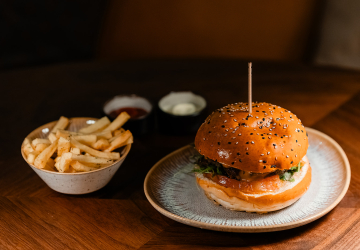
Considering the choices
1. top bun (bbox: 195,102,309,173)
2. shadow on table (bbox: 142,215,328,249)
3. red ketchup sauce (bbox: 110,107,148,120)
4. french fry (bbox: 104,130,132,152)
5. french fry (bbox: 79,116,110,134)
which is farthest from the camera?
red ketchup sauce (bbox: 110,107,148,120)

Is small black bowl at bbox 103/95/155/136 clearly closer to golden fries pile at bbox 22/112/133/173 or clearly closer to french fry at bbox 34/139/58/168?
golden fries pile at bbox 22/112/133/173

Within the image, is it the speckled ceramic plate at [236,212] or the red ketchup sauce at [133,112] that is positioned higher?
the red ketchup sauce at [133,112]

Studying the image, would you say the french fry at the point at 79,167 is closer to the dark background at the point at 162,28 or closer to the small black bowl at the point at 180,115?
the small black bowl at the point at 180,115

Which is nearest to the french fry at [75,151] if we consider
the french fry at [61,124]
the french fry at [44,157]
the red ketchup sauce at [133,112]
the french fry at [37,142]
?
the french fry at [44,157]

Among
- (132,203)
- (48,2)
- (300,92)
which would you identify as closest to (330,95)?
(300,92)

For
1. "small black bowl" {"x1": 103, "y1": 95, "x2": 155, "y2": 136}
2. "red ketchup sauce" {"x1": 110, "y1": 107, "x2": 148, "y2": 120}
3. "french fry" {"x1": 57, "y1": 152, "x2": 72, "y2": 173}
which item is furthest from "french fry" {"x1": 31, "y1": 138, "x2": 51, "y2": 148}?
"red ketchup sauce" {"x1": 110, "y1": 107, "x2": 148, "y2": 120}
